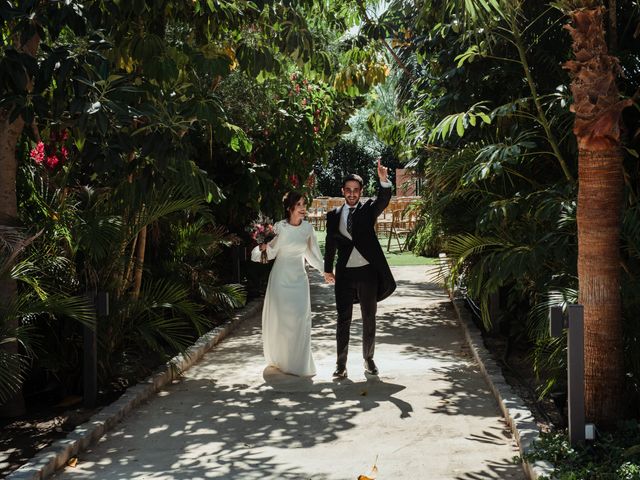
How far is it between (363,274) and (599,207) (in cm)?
316

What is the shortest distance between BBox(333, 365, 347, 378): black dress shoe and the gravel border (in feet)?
4.59

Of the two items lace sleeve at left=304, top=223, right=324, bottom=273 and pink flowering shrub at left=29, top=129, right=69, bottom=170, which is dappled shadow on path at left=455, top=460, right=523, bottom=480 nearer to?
lace sleeve at left=304, top=223, right=324, bottom=273

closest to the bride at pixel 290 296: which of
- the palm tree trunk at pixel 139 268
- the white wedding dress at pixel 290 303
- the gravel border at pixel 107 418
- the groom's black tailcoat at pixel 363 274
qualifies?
the white wedding dress at pixel 290 303

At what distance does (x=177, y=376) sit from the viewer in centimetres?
898

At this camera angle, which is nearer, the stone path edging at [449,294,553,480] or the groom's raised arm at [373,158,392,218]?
the stone path edging at [449,294,553,480]

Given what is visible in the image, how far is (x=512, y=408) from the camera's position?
23.0 ft

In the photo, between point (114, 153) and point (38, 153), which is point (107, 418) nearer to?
point (114, 153)

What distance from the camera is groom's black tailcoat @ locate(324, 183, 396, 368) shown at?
8742mm

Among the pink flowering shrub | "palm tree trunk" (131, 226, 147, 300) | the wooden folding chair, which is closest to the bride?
"palm tree trunk" (131, 226, 147, 300)

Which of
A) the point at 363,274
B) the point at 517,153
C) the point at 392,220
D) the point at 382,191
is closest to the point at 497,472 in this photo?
the point at 517,153

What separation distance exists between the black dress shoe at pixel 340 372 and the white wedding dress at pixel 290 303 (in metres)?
0.25

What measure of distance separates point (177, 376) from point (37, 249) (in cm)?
207

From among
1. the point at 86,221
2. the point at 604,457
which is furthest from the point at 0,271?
the point at 604,457

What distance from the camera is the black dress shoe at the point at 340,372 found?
→ 8.77 metres
